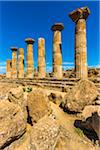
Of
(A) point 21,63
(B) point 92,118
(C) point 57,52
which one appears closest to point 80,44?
(C) point 57,52

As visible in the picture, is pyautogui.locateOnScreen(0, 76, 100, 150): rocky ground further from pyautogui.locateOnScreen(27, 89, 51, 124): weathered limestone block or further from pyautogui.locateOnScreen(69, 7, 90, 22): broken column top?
pyautogui.locateOnScreen(69, 7, 90, 22): broken column top

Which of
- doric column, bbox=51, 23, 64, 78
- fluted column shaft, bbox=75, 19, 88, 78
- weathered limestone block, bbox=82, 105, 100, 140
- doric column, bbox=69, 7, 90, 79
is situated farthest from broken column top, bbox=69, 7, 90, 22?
weathered limestone block, bbox=82, 105, 100, 140

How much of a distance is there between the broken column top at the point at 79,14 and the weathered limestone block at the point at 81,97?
1038 cm

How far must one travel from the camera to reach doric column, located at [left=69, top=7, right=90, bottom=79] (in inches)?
696

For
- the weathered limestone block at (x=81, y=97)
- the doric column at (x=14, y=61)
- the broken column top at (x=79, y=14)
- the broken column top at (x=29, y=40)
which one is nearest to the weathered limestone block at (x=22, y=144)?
the weathered limestone block at (x=81, y=97)

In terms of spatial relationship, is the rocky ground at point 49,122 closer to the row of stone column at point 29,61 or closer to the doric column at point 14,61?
the row of stone column at point 29,61

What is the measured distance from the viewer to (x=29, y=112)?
743 centimetres

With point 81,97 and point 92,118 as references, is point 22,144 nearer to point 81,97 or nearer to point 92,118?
point 92,118

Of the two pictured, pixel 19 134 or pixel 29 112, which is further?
pixel 29 112

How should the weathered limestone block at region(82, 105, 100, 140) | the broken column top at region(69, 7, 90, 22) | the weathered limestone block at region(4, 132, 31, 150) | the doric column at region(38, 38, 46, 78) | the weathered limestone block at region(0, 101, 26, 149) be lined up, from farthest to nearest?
the doric column at region(38, 38, 46, 78) → the broken column top at region(69, 7, 90, 22) → the weathered limestone block at region(82, 105, 100, 140) → the weathered limestone block at region(4, 132, 31, 150) → the weathered limestone block at region(0, 101, 26, 149)

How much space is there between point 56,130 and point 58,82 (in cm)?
1124

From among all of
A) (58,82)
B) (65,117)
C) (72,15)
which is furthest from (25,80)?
(65,117)

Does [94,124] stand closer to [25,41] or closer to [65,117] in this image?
[65,117]

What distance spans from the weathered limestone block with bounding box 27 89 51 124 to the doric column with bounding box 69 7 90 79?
415 inches
